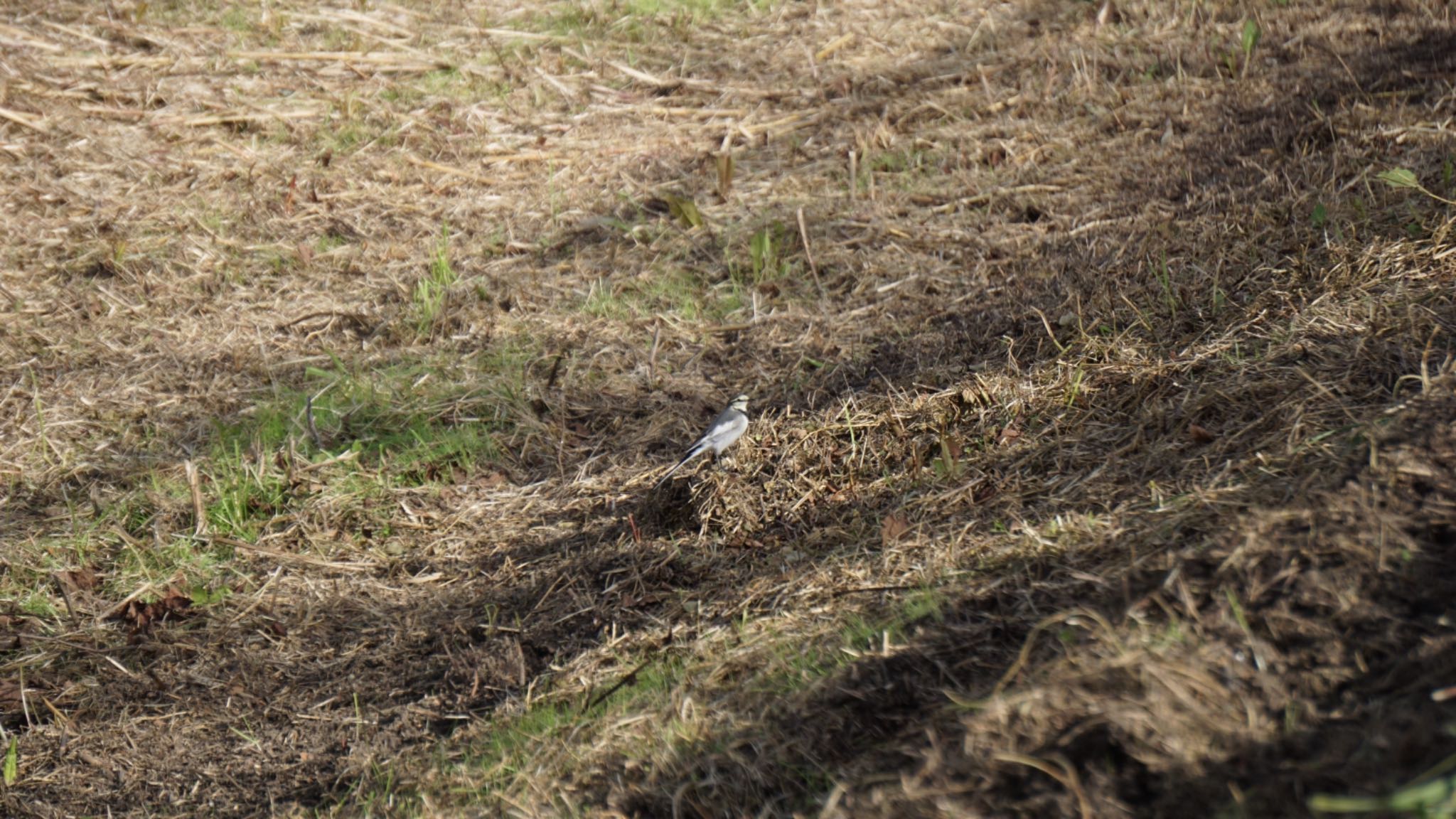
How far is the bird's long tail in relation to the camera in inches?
142

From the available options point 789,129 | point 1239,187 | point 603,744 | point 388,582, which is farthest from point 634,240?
point 603,744

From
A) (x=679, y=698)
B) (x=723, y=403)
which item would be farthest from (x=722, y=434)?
(x=679, y=698)

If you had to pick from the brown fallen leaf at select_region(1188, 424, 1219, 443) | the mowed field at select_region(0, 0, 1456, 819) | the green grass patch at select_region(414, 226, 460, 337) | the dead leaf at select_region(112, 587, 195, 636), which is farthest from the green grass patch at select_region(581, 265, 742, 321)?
the brown fallen leaf at select_region(1188, 424, 1219, 443)

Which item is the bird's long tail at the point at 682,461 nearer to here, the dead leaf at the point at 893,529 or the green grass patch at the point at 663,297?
the dead leaf at the point at 893,529

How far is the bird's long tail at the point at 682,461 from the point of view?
142 inches

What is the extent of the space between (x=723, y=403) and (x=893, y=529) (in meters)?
1.34

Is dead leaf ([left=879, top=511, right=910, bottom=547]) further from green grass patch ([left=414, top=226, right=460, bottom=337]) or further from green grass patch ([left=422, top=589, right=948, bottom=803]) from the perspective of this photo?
green grass patch ([left=414, top=226, right=460, bottom=337])

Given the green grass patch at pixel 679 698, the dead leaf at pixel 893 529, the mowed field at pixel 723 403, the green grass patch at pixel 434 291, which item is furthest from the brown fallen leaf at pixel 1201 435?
the green grass patch at pixel 434 291

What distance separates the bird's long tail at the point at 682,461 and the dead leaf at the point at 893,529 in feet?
2.33

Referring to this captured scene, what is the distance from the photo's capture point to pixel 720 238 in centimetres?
523

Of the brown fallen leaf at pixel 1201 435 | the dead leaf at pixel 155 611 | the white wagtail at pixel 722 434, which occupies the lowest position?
the dead leaf at pixel 155 611

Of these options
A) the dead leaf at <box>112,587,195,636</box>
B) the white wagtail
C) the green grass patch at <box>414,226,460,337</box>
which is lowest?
the dead leaf at <box>112,587,195,636</box>

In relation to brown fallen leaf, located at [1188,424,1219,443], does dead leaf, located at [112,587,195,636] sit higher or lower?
lower

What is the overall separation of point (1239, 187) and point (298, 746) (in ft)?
13.5
